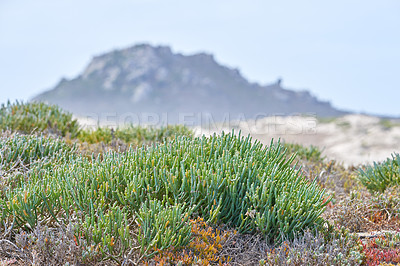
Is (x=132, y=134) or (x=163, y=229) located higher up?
(x=132, y=134)

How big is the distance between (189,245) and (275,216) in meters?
0.92

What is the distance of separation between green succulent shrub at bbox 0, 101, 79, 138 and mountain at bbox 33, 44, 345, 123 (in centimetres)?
13151

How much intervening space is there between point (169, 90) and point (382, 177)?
16689 cm

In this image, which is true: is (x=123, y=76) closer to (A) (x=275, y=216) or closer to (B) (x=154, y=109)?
(B) (x=154, y=109)

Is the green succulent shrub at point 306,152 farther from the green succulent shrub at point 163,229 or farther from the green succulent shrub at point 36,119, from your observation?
the green succulent shrub at point 163,229

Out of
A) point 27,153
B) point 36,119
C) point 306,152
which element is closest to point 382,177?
point 306,152

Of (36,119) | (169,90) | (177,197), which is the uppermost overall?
(169,90)

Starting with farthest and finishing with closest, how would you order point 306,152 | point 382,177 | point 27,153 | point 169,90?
point 169,90
point 306,152
point 382,177
point 27,153

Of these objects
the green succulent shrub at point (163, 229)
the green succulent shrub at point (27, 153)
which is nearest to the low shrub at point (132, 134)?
the green succulent shrub at point (27, 153)

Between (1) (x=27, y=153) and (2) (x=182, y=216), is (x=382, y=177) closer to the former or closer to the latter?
(2) (x=182, y=216)

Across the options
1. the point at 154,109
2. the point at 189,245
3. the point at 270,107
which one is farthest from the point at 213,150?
the point at 270,107

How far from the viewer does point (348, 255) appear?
12.0 ft

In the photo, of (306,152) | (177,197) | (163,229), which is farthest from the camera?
(306,152)

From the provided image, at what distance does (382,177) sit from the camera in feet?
A: 20.6
